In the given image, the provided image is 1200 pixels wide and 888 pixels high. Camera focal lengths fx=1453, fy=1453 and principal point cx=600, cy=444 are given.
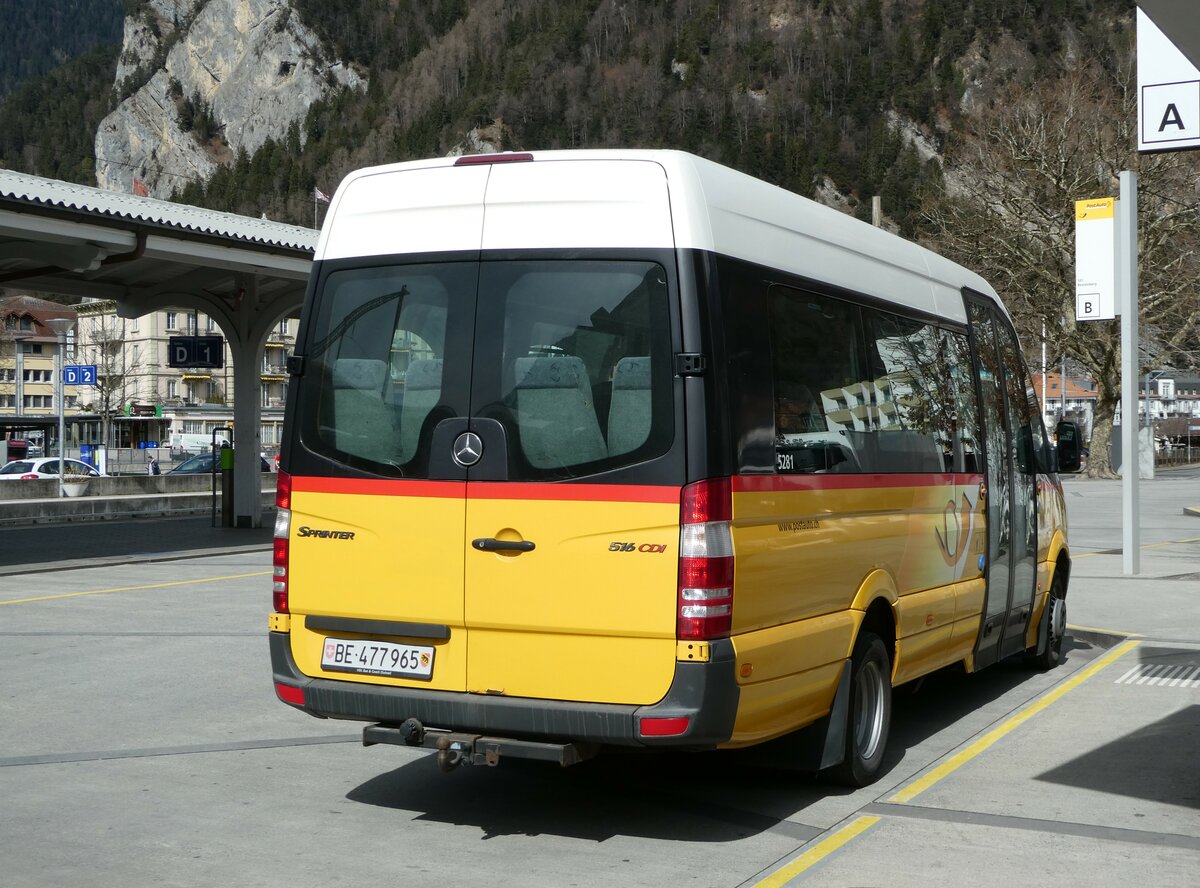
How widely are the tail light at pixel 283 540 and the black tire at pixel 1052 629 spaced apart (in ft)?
18.7

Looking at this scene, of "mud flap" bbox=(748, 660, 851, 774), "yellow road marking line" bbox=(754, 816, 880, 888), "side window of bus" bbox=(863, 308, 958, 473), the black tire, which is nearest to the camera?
"yellow road marking line" bbox=(754, 816, 880, 888)

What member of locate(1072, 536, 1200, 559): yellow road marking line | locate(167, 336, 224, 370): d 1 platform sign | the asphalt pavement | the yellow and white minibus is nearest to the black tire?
the yellow and white minibus

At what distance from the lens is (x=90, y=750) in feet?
23.2

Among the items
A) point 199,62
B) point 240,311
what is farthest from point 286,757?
point 199,62

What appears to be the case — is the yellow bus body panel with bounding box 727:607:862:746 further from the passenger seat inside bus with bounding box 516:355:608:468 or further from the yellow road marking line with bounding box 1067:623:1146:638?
the yellow road marking line with bounding box 1067:623:1146:638

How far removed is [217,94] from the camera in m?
164

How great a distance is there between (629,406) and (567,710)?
1125 millimetres

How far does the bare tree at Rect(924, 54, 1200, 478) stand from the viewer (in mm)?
42938

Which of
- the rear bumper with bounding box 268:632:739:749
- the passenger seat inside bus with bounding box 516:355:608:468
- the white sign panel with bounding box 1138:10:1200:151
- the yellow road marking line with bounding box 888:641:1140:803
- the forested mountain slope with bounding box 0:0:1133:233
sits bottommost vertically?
the yellow road marking line with bounding box 888:641:1140:803

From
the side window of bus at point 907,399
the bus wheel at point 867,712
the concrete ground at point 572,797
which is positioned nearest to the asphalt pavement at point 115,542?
the concrete ground at point 572,797

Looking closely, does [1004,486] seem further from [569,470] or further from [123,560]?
[123,560]

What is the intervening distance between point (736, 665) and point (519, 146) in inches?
5561

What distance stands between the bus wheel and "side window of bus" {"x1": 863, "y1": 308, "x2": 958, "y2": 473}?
840 mm

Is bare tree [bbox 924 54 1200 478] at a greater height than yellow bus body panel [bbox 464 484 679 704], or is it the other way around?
bare tree [bbox 924 54 1200 478]
